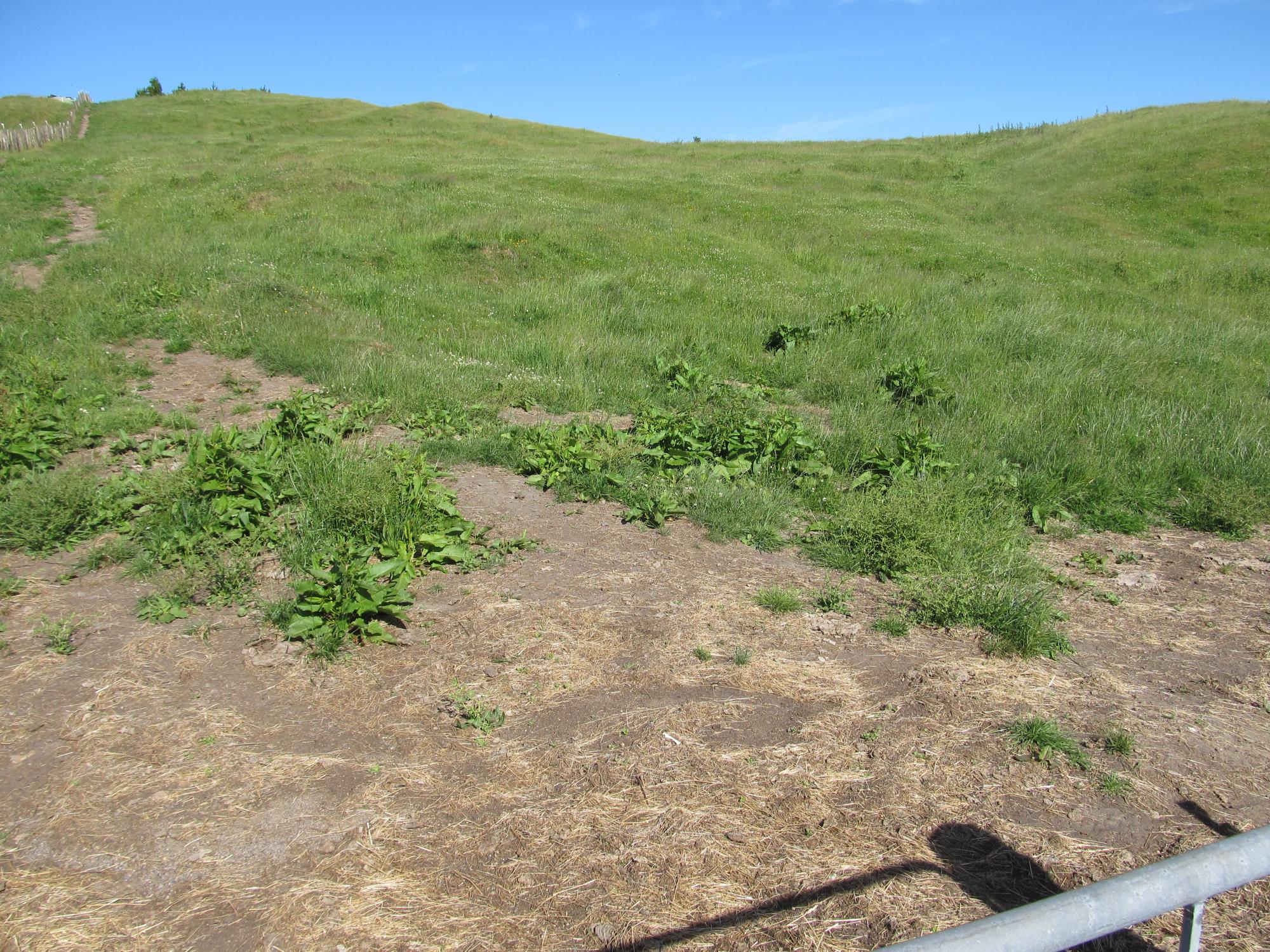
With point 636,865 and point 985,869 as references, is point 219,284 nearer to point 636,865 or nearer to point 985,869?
point 636,865

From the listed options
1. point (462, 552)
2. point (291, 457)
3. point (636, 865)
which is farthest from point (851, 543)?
point (291, 457)

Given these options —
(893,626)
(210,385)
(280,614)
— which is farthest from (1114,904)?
(210,385)

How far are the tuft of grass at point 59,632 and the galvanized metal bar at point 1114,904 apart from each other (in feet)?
14.0

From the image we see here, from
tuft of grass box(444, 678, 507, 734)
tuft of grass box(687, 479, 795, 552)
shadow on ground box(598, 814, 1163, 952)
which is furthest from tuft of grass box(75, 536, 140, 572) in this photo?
shadow on ground box(598, 814, 1163, 952)

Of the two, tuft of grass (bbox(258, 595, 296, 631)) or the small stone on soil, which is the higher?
tuft of grass (bbox(258, 595, 296, 631))

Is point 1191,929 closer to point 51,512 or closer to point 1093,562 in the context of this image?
point 1093,562

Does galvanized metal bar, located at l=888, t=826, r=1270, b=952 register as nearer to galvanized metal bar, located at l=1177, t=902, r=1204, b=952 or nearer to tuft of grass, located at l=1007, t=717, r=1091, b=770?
galvanized metal bar, located at l=1177, t=902, r=1204, b=952

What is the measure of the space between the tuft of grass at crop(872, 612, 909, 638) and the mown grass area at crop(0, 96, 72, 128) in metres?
49.5

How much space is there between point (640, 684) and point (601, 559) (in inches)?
55.0

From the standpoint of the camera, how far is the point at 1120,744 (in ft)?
11.5

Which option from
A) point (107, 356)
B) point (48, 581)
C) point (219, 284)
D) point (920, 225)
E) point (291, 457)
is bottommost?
point (48, 581)

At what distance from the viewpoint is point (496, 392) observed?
805 centimetres

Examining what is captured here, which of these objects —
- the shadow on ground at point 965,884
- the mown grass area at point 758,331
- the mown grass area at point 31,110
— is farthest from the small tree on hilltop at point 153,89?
the shadow on ground at point 965,884

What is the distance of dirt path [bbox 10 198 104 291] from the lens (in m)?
11.5
